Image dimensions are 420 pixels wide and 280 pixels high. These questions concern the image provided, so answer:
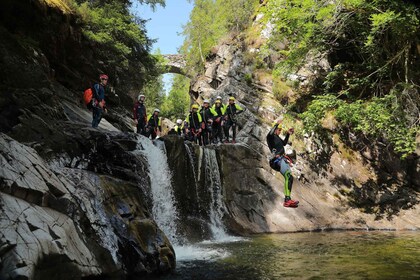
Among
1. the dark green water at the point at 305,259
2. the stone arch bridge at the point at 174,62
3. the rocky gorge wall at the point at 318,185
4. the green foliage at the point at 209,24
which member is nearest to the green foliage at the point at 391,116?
the rocky gorge wall at the point at 318,185

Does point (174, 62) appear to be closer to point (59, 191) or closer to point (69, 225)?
point (59, 191)

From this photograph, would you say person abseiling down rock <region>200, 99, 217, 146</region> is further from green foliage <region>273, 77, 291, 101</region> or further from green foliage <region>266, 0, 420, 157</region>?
green foliage <region>273, 77, 291, 101</region>

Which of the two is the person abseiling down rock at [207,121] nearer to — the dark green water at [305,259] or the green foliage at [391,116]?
the green foliage at [391,116]

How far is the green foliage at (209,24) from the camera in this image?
29.2 m

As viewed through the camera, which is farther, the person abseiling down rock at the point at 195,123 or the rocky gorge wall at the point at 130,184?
the person abseiling down rock at the point at 195,123

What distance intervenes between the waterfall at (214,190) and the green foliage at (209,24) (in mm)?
16349

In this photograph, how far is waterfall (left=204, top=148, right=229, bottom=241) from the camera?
14055mm

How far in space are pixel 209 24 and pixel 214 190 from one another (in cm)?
2412

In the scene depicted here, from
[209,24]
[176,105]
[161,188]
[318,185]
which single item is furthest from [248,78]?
[176,105]

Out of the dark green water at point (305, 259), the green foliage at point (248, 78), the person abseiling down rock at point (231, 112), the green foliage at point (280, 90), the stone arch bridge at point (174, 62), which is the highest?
the stone arch bridge at point (174, 62)

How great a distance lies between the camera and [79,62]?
61.1 ft

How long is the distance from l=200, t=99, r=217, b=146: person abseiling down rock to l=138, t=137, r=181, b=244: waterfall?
3.96m

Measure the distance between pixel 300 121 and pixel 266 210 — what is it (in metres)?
6.54

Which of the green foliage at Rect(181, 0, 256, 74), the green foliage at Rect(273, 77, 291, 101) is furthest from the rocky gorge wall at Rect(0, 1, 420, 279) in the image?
the green foliage at Rect(181, 0, 256, 74)
